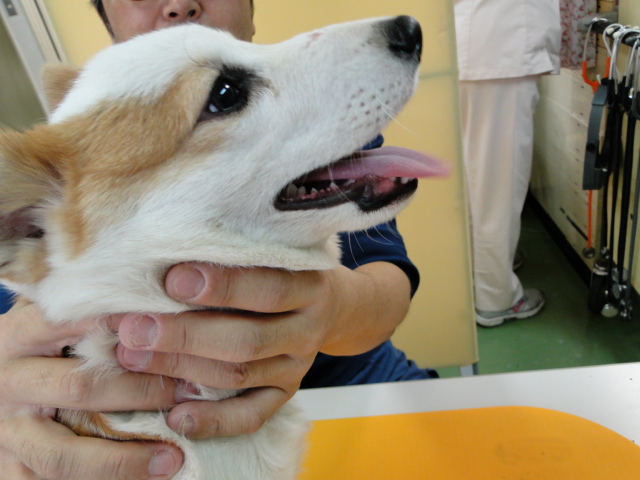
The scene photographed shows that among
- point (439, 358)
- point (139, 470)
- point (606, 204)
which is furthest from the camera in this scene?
point (606, 204)

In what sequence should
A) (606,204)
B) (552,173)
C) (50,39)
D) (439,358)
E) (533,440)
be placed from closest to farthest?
(533,440), (50,39), (439,358), (606,204), (552,173)

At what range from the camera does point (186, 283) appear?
51cm

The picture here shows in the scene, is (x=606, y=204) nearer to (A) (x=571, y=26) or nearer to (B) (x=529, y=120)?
(B) (x=529, y=120)

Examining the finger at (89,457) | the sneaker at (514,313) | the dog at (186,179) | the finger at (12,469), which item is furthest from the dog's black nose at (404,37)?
the sneaker at (514,313)

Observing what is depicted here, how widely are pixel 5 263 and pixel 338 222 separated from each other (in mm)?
344

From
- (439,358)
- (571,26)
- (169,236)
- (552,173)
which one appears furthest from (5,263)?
(552,173)

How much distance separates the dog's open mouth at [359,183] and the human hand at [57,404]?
0.25 m

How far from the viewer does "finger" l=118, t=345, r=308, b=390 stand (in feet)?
1.76

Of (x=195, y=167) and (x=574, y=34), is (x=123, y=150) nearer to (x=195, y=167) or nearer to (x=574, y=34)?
(x=195, y=167)

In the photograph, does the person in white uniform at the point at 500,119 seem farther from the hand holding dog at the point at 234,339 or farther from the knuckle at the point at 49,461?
the knuckle at the point at 49,461

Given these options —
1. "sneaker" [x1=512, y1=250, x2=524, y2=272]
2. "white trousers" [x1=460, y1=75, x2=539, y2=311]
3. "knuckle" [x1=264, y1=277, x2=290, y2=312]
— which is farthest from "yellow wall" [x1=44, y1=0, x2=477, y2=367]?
"sneaker" [x1=512, y1=250, x2=524, y2=272]

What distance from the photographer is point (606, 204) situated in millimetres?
1636

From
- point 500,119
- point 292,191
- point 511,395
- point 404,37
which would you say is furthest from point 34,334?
point 500,119

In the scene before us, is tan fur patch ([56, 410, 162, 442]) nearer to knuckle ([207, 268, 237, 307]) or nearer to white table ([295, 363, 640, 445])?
knuckle ([207, 268, 237, 307])
